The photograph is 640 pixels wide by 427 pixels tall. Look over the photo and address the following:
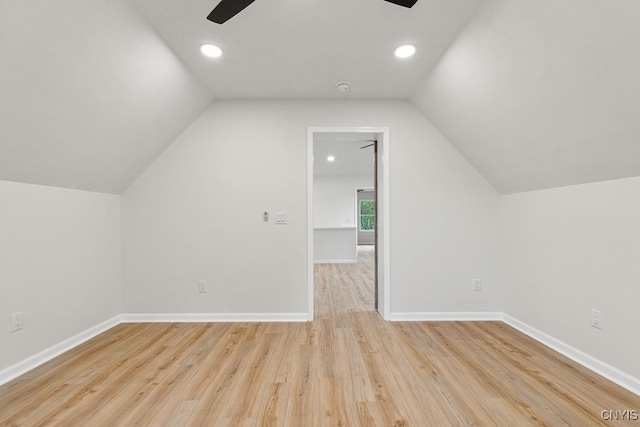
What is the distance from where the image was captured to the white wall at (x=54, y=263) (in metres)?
2.05

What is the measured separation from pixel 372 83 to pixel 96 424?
3.15m

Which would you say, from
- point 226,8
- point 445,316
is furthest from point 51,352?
point 445,316

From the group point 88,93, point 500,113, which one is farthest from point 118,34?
point 500,113

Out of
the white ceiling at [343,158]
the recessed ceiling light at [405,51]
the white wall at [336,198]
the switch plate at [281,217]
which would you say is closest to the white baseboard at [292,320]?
the switch plate at [281,217]

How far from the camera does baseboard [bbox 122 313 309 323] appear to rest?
10.5ft

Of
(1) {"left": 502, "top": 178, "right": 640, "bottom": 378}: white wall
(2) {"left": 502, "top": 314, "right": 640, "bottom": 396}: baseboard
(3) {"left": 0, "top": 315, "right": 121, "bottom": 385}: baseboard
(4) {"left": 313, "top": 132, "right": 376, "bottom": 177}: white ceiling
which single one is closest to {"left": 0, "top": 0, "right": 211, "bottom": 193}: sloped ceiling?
(3) {"left": 0, "top": 315, "right": 121, "bottom": 385}: baseboard

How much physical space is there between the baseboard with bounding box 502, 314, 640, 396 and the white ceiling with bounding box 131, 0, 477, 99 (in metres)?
2.48

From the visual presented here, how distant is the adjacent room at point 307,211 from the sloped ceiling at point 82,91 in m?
0.01

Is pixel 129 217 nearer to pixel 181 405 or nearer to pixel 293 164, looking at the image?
pixel 293 164

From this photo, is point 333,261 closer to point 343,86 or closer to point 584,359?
point 343,86

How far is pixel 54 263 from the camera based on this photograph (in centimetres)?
239

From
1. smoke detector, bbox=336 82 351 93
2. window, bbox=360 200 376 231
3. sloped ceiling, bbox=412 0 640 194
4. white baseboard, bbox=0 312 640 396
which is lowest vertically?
white baseboard, bbox=0 312 640 396

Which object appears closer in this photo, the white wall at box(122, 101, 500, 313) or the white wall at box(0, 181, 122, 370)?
the white wall at box(0, 181, 122, 370)

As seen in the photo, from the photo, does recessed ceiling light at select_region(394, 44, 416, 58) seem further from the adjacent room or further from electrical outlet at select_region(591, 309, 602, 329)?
electrical outlet at select_region(591, 309, 602, 329)
